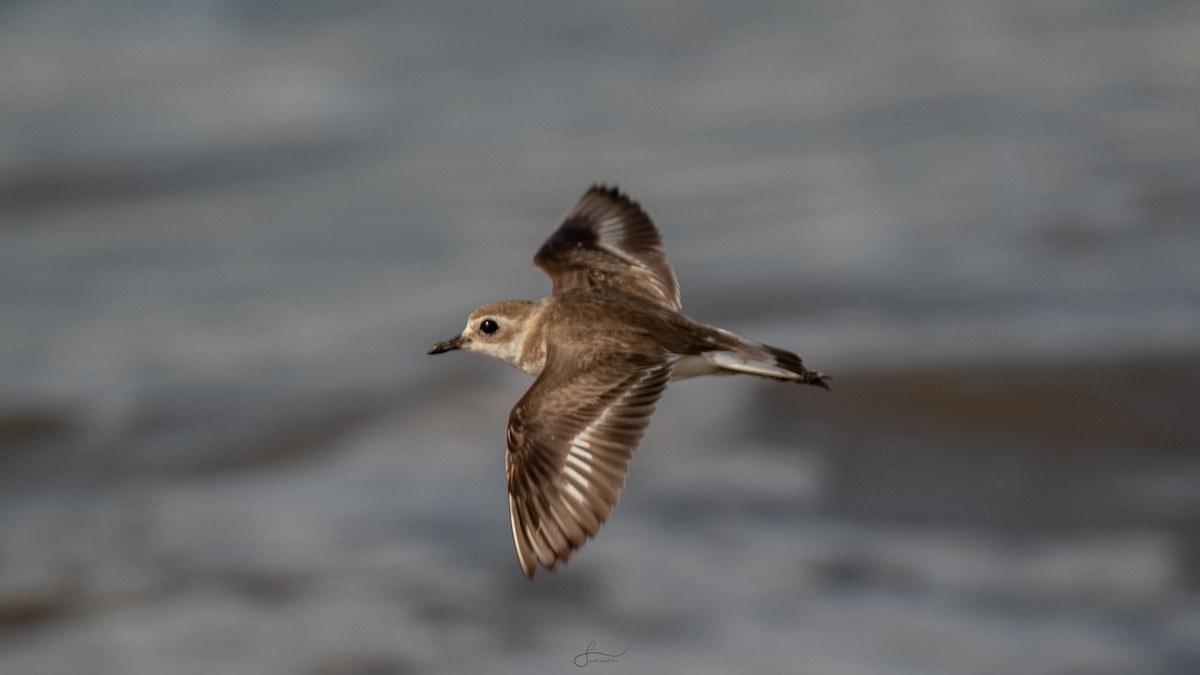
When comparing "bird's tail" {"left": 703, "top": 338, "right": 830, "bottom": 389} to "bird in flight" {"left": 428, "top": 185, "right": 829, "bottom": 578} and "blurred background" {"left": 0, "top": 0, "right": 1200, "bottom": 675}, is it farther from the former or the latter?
"blurred background" {"left": 0, "top": 0, "right": 1200, "bottom": 675}

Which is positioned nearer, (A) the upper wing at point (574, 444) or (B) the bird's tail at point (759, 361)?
(A) the upper wing at point (574, 444)

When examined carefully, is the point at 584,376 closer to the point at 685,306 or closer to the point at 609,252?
the point at 609,252

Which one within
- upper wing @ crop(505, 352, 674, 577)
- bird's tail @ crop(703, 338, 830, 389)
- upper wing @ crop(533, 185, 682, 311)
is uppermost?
upper wing @ crop(533, 185, 682, 311)

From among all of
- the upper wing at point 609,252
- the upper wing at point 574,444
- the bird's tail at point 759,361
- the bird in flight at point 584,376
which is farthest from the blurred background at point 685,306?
the upper wing at point 574,444

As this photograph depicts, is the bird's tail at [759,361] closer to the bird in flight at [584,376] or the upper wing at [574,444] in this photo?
the bird in flight at [584,376]

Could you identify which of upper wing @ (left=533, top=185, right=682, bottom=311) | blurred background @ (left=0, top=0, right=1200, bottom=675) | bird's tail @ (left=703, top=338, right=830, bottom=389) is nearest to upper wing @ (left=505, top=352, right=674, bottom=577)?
bird's tail @ (left=703, top=338, right=830, bottom=389)

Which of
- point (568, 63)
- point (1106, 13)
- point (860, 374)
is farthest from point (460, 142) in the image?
point (1106, 13)
